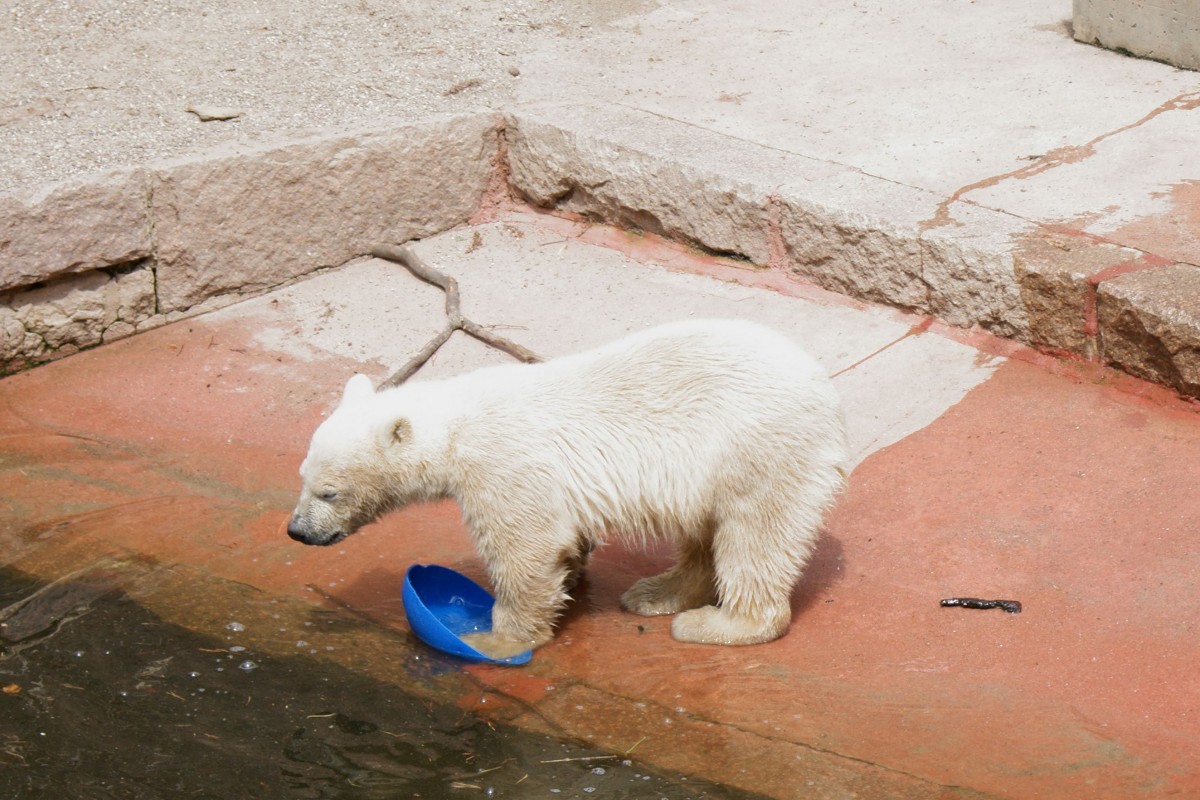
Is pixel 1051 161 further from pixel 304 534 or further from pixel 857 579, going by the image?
pixel 304 534

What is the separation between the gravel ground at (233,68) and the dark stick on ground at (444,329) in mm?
799

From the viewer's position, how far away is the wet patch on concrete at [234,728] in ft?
13.2

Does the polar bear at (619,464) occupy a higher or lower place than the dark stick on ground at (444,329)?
higher

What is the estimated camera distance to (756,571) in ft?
14.9

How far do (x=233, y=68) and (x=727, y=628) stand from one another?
16.4ft

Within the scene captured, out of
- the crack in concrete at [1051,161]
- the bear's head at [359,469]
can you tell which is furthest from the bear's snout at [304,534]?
the crack in concrete at [1051,161]

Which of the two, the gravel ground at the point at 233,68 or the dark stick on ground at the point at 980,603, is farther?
the gravel ground at the point at 233,68

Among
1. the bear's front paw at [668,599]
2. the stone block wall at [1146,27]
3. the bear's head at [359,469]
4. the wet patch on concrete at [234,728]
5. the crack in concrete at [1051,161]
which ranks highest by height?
the stone block wall at [1146,27]

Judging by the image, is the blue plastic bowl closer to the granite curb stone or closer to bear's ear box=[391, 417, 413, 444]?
bear's ear box=[391, 417, 413, 444]

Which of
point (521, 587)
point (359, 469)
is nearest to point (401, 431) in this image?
point (359, 469)

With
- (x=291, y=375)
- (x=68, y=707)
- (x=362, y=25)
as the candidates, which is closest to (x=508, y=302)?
(x=291, y=375)

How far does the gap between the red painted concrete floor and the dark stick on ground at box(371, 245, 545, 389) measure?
328mm

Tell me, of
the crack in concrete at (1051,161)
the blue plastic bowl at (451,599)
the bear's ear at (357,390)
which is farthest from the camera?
the crack in concrete at (1051,161)

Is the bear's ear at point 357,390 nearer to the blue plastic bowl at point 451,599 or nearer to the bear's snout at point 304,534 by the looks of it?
the bear's snout at point 304,534
